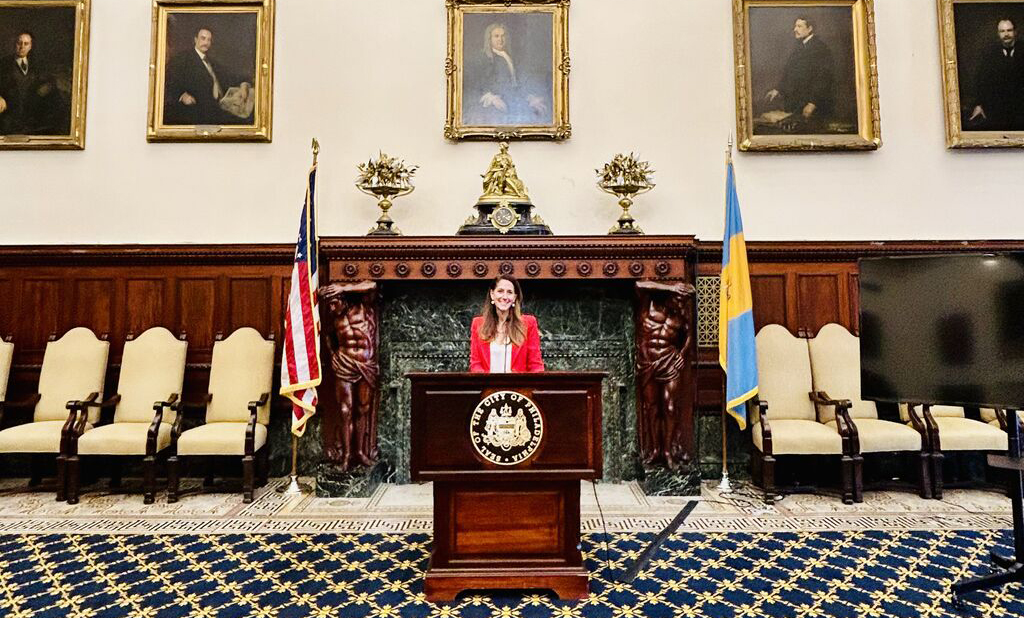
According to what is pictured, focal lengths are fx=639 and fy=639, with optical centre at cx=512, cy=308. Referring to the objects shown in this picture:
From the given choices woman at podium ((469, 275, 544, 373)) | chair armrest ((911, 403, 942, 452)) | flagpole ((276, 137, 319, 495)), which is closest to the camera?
woman at podium ((469, 275, 544, 373))

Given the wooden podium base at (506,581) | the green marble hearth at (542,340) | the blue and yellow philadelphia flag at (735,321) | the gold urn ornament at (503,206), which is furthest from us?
the green marble hearth at (542,340)

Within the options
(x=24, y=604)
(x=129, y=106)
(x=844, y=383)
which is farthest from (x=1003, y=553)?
(x=129, y=106)

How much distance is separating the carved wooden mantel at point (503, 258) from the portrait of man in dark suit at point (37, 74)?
3.57 metres

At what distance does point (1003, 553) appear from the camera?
3898 millimetres

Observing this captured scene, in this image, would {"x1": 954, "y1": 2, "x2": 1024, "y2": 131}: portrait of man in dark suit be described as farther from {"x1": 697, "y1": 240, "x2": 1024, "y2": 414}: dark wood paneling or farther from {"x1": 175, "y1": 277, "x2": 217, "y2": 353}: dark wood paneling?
{"x1": 175, "y1": 277, "x2": 217, "y2": 353}: dark wood paneling

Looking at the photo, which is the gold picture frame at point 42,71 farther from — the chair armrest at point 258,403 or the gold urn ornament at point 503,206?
the gold urn ornament at point 503,206

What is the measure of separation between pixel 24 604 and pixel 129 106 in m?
5.16

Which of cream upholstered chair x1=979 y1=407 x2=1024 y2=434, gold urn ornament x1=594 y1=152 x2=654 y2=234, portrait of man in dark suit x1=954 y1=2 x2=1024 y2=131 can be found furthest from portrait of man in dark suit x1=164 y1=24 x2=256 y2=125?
cream upholstered chair x1=979 y1=407 x2=1024 y2=434

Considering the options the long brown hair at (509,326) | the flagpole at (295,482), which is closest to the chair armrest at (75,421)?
the flagpole at (295,482)

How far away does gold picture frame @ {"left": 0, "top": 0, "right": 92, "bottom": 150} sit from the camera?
6578mm

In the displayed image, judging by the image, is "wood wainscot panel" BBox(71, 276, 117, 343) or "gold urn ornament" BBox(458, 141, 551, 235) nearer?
"gold urn ornament" BBox(458, 141, 551, 235)

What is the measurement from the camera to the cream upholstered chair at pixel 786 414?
5273 mm

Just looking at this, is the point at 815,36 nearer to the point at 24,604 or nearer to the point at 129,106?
the point at 129,106

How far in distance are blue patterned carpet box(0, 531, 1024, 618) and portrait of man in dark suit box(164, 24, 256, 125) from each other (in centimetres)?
418
